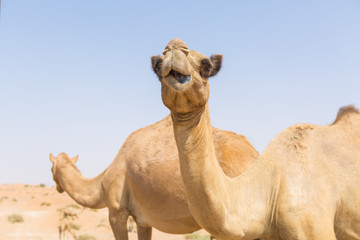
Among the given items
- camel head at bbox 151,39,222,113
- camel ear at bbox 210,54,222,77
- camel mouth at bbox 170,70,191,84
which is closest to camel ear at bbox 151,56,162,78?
camel head at bbox 151,39,222,113

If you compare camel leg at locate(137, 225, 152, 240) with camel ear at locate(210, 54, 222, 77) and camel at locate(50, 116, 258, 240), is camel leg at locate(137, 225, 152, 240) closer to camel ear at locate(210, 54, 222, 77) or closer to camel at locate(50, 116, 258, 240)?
camel at locate(50, 116, 258, 240)

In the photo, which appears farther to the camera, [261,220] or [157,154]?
[157,154]

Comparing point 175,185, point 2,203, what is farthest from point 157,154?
point 2,203

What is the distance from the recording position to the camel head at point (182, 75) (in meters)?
3.20

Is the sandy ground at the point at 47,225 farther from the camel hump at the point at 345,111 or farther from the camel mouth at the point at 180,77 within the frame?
the camel mouth at the point at 180,77

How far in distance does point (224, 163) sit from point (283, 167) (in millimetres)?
1843

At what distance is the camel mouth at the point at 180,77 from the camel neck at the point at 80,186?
5.93 metres

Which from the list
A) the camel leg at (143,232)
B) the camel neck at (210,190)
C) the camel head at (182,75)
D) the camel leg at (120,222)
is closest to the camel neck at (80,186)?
the camel leg at (120,222)

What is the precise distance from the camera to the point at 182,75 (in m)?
3.25

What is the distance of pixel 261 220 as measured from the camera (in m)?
4.20

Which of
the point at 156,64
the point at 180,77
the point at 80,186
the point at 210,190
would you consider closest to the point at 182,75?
the point at 180,77

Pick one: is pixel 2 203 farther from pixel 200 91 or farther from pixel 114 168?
pixel 200 91

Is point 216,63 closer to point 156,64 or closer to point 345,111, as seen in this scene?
point 156,64

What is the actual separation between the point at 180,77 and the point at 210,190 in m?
1.02
